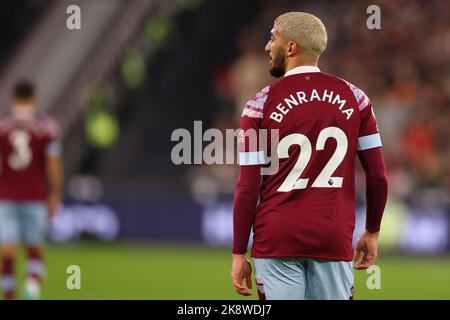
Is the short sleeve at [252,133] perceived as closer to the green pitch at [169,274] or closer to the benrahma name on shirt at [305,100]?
the benrahma name on shirt at [305,100]

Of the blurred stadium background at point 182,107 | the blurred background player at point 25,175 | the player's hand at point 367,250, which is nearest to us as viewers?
the player's hand at point 367,250

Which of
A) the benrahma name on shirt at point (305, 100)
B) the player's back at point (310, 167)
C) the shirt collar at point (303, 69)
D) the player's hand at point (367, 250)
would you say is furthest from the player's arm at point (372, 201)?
the shirt collar at point (303, 69)

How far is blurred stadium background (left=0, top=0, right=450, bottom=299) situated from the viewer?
14.2 metres

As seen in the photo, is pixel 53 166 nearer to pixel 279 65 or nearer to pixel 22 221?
pixel 22 221

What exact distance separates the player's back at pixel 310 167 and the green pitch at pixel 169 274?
4562 mm

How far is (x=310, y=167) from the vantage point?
184 inches

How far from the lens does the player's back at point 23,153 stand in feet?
31.1

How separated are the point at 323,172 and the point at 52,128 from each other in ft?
17.2

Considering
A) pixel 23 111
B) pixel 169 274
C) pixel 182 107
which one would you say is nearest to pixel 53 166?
pixel 23 111

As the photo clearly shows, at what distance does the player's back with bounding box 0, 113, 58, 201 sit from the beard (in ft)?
Answer: 16.3

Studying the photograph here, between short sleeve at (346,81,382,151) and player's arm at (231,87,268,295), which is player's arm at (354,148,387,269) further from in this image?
player's arm at (231,87,268,295)

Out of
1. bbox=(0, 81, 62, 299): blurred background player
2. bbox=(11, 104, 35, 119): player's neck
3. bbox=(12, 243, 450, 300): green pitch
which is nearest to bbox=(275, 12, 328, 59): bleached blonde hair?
bbox=(12, 243, 450, 300): green pitch

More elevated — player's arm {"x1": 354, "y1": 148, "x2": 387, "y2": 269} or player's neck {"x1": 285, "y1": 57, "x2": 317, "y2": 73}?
player's neck {"x1": 285, "y1": 57, "x2": 317, "y2": 73}

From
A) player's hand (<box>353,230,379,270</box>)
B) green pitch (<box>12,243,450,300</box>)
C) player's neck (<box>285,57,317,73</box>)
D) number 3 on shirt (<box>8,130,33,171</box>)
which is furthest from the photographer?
green pitch (<box>12,243,450,300</box>)
